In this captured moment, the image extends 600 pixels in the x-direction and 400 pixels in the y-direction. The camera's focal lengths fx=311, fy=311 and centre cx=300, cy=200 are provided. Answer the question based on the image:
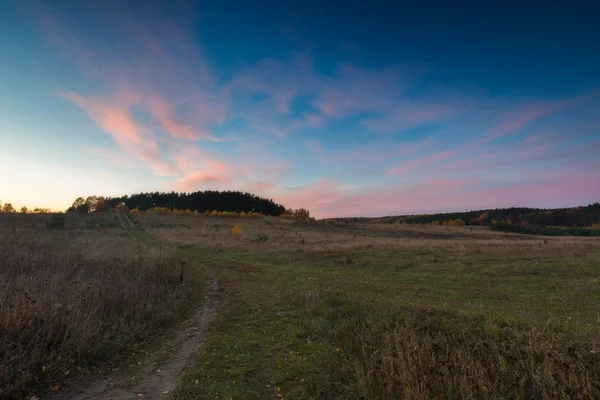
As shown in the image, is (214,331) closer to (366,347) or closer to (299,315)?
(299,315)

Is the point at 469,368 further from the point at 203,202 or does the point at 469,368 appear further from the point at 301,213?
the point at 203,202

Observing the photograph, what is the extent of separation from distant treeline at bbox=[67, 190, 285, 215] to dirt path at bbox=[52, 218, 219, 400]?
128494 millimetres

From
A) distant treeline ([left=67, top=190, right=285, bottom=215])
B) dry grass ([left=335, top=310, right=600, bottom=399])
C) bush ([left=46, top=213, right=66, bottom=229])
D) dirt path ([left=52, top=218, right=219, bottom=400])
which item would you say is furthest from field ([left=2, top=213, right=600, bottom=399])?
distant treeline ([left=67, top=190, right=285, bottom=215])

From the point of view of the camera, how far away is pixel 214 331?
9.45 m

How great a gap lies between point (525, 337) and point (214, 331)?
8.19 meters

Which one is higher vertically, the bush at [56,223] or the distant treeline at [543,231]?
the bush at [56,223]

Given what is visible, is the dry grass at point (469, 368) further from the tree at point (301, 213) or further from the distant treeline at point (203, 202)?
the distant treeline at point (203, 202)

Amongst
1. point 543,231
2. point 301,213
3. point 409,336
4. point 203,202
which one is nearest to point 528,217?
point 543,231

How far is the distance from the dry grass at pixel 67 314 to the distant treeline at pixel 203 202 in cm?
12415

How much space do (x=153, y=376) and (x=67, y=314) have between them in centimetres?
292

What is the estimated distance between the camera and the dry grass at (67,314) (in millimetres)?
5980

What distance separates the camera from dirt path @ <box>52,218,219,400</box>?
18.7 feet

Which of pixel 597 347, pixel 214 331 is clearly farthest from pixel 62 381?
pixel 597 347

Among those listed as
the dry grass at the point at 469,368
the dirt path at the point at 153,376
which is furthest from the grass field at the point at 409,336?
the dirt path at the point at 153,376
